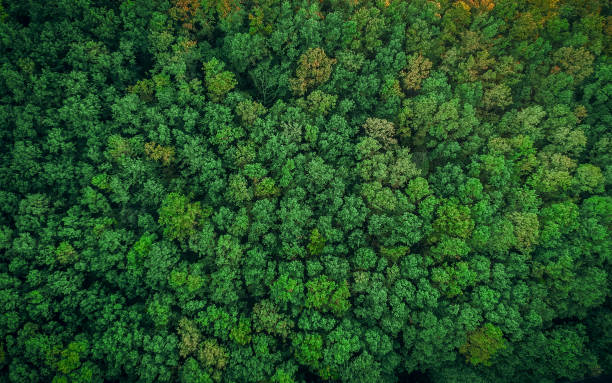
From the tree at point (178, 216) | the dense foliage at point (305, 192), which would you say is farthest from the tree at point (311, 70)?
the tree at point (178, 216)

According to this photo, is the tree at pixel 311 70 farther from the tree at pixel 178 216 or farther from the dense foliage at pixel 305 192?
the tree at pixel 178 216

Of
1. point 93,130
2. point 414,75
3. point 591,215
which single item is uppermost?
point 414,75

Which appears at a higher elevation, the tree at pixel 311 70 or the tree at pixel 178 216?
→ the tree at pixel 311 70

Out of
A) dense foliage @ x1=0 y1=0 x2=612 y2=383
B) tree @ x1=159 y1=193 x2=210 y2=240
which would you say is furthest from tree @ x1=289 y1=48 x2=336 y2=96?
tree @ x1=159 y1=193 x2=210 y2=240

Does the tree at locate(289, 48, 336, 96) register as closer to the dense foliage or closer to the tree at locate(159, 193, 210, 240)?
the dense foliage

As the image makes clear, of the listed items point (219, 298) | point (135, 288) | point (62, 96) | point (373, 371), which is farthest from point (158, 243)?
point (373, 371)

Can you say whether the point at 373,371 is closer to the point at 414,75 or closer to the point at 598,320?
the point at 598,320

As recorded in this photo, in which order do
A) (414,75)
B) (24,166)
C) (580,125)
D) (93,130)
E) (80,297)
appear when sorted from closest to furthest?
(80,297)
(24,166)
(93,130)
(580,125)
(414,75)

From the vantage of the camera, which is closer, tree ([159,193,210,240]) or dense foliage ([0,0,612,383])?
dense foliage ([0,0,612,383])
